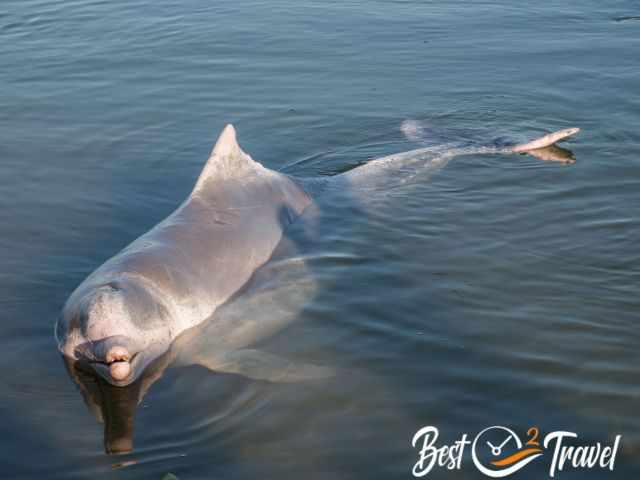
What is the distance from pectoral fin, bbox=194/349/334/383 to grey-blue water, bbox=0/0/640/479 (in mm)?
126

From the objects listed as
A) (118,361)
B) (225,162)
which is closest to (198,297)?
(118,361)

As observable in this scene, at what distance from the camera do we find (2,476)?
598 centimetres

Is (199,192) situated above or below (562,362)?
above

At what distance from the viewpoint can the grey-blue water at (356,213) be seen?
21.0 ft

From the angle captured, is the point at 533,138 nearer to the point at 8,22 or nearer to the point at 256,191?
the point at 256,191

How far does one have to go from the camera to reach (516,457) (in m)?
5.93

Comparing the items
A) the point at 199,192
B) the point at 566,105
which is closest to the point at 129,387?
the point at 199,192

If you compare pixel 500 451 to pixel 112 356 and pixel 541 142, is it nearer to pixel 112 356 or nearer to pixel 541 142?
pixel 112 356

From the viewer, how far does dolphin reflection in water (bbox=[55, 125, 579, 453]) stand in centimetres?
699

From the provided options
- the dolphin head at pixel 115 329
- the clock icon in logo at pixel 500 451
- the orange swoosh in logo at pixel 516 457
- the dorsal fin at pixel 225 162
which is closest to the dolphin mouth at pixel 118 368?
the dolphin head at pixel 115 329

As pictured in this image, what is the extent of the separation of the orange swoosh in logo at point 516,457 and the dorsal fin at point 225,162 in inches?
165

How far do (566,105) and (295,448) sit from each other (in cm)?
862

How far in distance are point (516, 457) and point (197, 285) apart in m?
3.10

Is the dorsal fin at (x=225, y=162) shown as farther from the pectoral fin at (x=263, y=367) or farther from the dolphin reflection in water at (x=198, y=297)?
the pectoral fin at (x=263, y=367)
